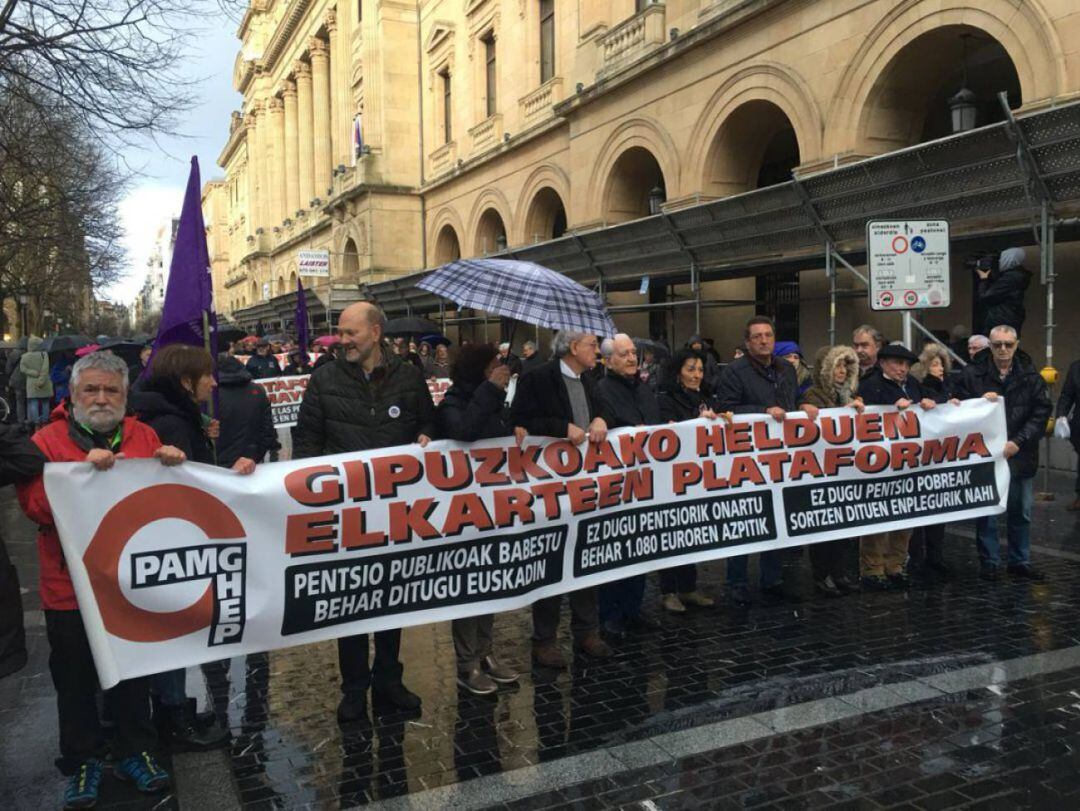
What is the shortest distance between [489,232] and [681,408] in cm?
2304

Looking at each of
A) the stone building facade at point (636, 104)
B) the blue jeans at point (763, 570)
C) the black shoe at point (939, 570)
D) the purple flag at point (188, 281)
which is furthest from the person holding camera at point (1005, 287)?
the purple flag at point (188, 281)

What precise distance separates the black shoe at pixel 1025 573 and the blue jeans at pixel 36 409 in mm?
16487

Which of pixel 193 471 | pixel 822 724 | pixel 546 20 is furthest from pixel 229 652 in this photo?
pixel 546 20

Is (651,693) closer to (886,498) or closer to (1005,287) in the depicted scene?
(886,498)

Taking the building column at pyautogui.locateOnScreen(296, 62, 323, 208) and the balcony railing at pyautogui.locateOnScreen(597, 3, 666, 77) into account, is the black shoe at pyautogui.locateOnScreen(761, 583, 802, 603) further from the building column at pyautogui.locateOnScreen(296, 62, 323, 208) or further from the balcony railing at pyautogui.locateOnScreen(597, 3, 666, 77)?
the building column at pyautogui.locateOnScreen(296, 62, 323, 208)

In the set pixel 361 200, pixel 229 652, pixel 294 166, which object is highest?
pixel 294 166

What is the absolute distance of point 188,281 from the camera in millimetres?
4258

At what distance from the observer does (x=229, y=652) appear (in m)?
3.86

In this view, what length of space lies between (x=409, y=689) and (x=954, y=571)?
445 centimetres

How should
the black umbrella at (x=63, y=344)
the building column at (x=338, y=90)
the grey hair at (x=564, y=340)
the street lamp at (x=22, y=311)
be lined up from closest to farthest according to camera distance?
the grey hair at (x=564, y=340)
the black umbrella at (x=63, y=344)
the street lamp at (x=22, y=311)
the building column at (x=338, y=90)

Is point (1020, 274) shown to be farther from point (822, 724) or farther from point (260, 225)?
point (260, 225)

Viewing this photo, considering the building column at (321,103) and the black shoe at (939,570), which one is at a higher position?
the building column at (321,103)

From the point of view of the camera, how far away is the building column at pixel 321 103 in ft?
159

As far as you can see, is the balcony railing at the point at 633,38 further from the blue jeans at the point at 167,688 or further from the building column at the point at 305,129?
the building column at the point at 305,129
